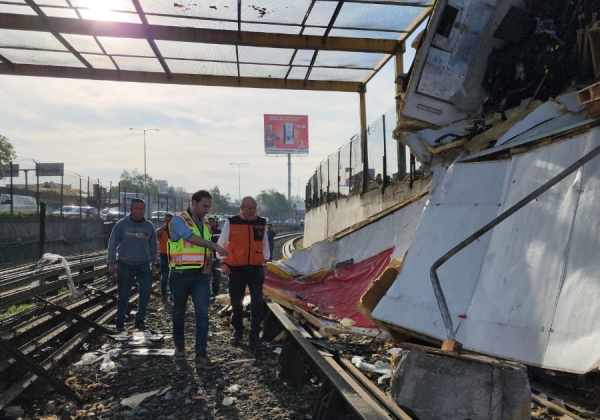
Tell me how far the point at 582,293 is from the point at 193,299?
4.01 m

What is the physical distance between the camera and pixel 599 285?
3938 mm

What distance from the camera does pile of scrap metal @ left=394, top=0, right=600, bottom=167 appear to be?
658 cm

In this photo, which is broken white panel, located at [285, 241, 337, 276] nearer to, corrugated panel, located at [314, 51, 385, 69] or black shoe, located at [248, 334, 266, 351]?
black shoe, located at [248, 334, 266, 351]

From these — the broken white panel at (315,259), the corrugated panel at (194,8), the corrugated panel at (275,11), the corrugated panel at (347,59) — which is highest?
the corrugated panel at (194,8)

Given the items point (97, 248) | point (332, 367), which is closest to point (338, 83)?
point (332, 367)

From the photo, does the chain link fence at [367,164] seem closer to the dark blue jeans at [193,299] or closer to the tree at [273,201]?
the dark blue jeans at [193,299]

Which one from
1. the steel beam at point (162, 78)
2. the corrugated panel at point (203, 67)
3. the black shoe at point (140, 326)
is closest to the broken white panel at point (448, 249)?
the black shoe at point (140, 326)

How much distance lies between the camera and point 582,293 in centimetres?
406

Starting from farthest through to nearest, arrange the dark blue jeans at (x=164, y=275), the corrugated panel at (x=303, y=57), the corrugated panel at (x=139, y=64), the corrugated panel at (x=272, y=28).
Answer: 1. the corrugated panel at (x=139, y=64)
2. the corrugated panel at (x=303, y=57)
3. the corrugated panel at (x=272, y=28)
4. the dark blue jeans at (x=164, y=275)

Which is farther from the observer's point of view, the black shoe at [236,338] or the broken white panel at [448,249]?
the black shoe at [236,338]

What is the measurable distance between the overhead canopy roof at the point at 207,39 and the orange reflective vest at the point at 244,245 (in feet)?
17.9

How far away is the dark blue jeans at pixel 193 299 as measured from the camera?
604cm

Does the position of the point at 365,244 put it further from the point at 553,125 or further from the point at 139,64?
the point at 139,64

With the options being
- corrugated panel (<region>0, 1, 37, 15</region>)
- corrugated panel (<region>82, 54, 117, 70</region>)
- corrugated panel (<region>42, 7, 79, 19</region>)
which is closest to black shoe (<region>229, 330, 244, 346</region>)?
corrugated panel (<region>42, 7, 79, 19</region>)
